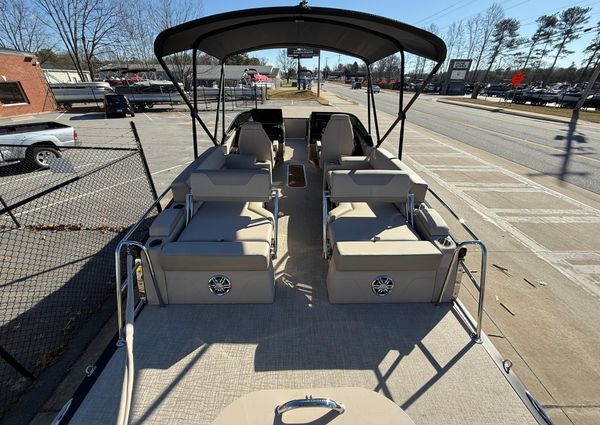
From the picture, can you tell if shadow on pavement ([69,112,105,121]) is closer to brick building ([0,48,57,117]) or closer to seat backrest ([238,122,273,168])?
brick building ([0,48,57,117])

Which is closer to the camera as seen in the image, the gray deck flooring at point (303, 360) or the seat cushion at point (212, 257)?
the gray deck flooring at point (303, 360)

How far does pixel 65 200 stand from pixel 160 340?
524 centimetres

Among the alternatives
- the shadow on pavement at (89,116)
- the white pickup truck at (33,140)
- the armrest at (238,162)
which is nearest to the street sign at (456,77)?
the shadow on pavement at (89,116)

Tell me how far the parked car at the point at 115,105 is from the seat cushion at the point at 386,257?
1926 cm

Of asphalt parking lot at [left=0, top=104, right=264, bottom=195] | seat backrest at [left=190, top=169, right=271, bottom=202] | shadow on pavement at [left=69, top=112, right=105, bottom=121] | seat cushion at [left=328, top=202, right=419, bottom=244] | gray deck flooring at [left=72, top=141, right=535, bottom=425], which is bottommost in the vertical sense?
shadow on pavement at [left=69, top=112, right=105, bottom=121]

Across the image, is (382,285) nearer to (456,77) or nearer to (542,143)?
(542,143)

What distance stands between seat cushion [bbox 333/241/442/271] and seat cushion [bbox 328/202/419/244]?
31 centimetres

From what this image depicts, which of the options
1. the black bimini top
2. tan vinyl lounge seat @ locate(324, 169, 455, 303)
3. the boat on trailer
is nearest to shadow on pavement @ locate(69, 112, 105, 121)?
the black bimini top

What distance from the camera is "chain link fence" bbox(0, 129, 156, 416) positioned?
2.63 m

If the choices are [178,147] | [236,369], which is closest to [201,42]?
[236,369]

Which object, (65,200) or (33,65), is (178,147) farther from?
(33,65)

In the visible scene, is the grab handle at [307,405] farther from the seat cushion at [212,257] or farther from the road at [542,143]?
the road at [542,143]

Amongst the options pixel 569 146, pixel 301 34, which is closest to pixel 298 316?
pixel 301 34

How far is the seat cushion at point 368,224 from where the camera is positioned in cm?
305
